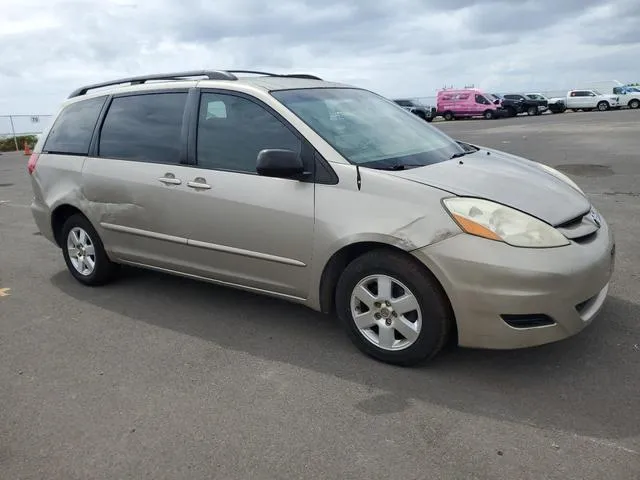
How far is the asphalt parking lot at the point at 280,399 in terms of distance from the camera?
2662 mm

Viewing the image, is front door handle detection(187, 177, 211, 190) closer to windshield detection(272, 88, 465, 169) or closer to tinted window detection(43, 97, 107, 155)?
windshield detection(272, 88, 465, 169)

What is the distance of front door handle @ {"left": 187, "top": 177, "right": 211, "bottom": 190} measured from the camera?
4.07 m

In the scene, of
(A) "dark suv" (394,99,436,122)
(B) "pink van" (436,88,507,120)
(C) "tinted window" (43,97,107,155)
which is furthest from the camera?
(A) "dark suv" (394,99,436,122)

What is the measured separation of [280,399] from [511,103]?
38102 mm

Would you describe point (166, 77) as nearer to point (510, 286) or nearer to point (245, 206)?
point (245, 206)

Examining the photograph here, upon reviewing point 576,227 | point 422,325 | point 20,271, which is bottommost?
point 20,271

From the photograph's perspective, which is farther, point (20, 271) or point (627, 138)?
point (627, 138)

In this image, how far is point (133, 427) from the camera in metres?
3.00

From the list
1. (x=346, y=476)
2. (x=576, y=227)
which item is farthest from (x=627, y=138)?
(x=346, y=476)

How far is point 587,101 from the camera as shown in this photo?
1566 inches

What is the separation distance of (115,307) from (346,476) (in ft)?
9.36

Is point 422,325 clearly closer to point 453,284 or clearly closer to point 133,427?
point 453,284

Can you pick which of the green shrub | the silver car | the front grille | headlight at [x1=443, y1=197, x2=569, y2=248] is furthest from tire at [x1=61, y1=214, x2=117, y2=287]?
the green shrub

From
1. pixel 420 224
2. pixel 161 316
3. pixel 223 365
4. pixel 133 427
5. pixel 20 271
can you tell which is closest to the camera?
pixel 133 427
